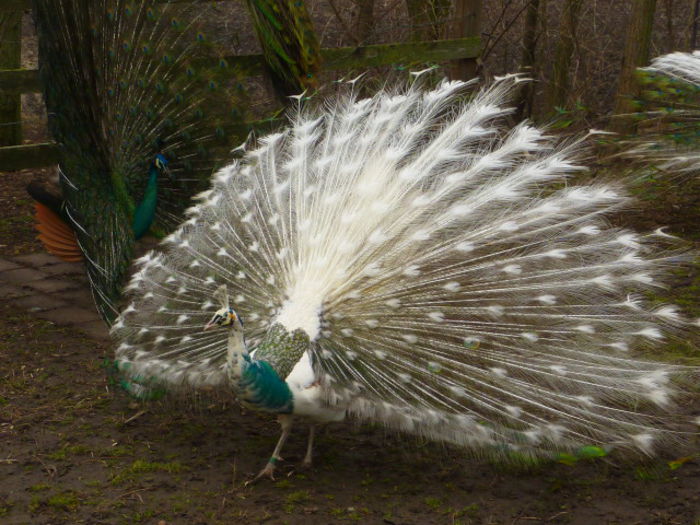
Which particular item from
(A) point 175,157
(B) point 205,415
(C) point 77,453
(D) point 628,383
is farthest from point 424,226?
(A) point 175,157

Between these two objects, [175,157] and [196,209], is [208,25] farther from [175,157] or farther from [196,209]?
[196,209]

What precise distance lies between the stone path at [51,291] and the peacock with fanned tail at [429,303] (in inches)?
60.9

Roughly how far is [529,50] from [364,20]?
6.34 ft

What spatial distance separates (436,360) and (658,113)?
13.0 ft

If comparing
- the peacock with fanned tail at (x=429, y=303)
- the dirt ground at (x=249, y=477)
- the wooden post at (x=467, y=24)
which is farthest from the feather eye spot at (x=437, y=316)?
the wooden post at (x=467, y=24)

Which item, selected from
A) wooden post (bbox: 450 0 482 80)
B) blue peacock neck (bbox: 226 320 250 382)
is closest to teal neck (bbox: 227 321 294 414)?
blue peacock neck (bbox: 226 320 250 382)

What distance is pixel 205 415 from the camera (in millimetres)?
4867

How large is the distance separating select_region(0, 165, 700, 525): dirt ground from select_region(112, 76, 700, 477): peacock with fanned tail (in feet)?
0.76

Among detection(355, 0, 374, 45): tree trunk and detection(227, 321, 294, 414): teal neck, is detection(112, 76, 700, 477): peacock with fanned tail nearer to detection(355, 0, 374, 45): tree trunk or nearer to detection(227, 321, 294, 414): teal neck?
detection(227, 321, 294, 414): teal neck

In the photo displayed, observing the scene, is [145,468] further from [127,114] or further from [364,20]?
[364,20]

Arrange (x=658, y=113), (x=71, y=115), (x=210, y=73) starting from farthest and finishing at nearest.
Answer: (x=658, y=113), (x=210, y=73), (x=71, y=115)

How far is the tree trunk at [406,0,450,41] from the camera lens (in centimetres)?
915

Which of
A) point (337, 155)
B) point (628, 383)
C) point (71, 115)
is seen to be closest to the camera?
point (628, 383)

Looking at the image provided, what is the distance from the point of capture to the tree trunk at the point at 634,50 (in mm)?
8469
